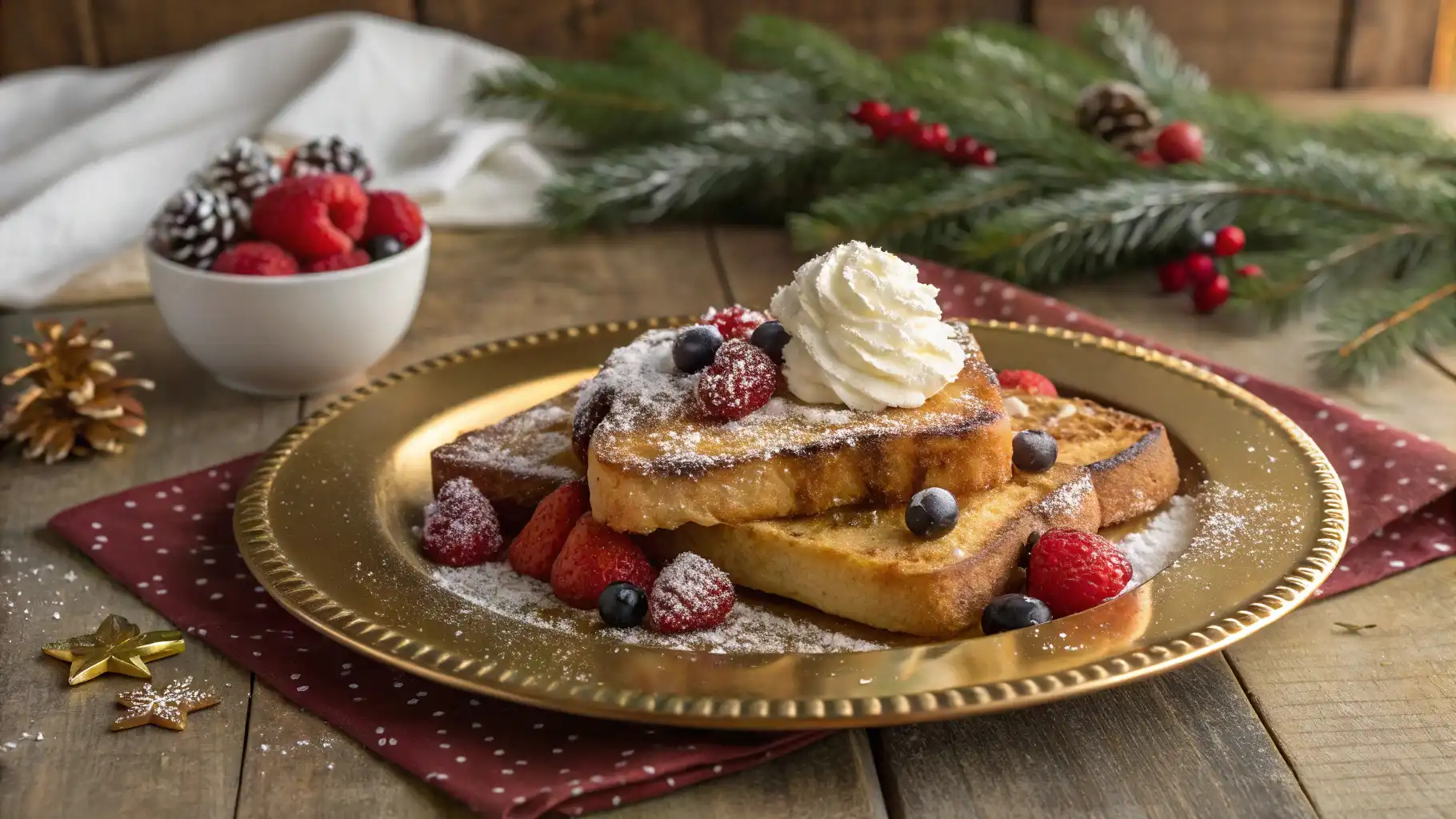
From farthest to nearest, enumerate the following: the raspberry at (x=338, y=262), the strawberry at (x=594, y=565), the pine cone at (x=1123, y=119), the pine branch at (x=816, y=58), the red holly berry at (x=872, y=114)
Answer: the pine branch at (x=816, y=58) → the red holly berry at (x=872, y=114) → the pine cone at (x=1123, y=119) → the raspberry at (x=338, y=262) → the strawberry at (x=594, y=565)

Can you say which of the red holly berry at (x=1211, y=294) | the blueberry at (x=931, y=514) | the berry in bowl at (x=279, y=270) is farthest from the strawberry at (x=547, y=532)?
the red holly berry at (x=1211, y=294)

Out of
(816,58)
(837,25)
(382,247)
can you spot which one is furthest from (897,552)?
(837,25)

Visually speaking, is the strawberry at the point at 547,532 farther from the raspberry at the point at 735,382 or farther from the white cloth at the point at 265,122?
the white cloth at the point at 265,122

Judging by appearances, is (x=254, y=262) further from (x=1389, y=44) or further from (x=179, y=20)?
(x=1389, y=44)

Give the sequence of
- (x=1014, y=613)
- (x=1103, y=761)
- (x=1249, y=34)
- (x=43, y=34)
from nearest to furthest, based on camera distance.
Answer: (x=1103, y=761) → (x=1014, y=613) → (x=43, y=34) → (x=1249, y=34)

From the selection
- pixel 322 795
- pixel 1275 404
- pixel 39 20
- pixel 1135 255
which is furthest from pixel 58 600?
pixel 39 20
